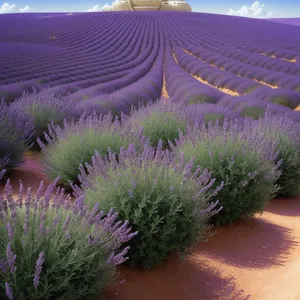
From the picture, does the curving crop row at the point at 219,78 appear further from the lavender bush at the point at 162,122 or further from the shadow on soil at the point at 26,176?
the shadow on soil at the point at 26,176

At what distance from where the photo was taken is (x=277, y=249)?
330 cm

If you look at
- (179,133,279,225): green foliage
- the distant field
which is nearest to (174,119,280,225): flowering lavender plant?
(179,133,279,225): green foliage

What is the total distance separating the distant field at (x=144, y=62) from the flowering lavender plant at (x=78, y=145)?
3578mm

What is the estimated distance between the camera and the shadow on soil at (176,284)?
8.24 feet

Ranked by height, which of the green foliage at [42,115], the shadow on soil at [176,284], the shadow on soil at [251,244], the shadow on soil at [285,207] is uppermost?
the green foliage at [42,115]

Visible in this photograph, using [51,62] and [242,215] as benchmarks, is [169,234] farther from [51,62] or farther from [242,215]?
[51,62]

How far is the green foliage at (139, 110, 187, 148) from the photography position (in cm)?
543

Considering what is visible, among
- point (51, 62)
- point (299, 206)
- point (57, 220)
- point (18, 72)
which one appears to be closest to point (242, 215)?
point (299, 206)

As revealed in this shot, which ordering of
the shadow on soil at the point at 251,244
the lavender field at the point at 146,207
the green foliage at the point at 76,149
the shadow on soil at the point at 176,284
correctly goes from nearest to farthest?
1. the lavender field at the point at 146,207
2. the shadow on soil at the point at 176,284
3. the shadow on soil at the point at 251,244
4. the green foliage at the point at 76,149

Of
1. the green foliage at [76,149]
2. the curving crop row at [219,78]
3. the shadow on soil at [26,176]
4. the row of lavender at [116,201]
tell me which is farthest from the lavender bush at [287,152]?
the curving crop row at [219,78]

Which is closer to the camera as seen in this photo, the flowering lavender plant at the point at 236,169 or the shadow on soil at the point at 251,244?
the shadow on soil at the point at 251,244

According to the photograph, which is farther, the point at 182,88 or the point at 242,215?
the point at 182,88

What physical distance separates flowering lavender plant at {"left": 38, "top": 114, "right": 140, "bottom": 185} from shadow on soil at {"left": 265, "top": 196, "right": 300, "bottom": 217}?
167 cm

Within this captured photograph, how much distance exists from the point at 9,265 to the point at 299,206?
3643mm
